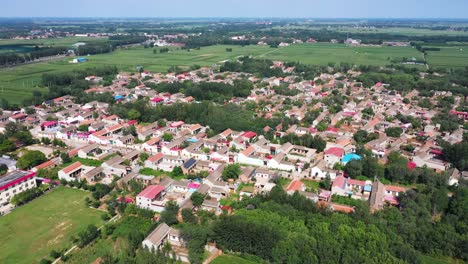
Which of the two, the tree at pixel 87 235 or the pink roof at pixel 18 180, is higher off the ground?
the pink roof at pixel 18 180

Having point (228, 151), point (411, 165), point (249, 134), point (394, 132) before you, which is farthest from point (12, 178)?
point (394, 132)

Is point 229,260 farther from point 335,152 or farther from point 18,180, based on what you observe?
point 18,180

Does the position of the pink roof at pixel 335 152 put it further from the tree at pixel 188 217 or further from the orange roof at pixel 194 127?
the tree at pixel 188 217

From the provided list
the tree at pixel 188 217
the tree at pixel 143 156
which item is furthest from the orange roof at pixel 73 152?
the tree at pixel 188 217

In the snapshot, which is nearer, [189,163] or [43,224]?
[43,224]

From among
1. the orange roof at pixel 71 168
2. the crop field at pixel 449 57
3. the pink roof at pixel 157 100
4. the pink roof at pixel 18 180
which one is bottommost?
the crop field at pixel 449 57

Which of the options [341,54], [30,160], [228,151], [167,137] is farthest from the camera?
[341,54]

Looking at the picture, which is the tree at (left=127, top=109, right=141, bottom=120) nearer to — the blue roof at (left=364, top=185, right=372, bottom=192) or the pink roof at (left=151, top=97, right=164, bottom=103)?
the pink roof at (left=151, top=97, right=164, bottom=103)
